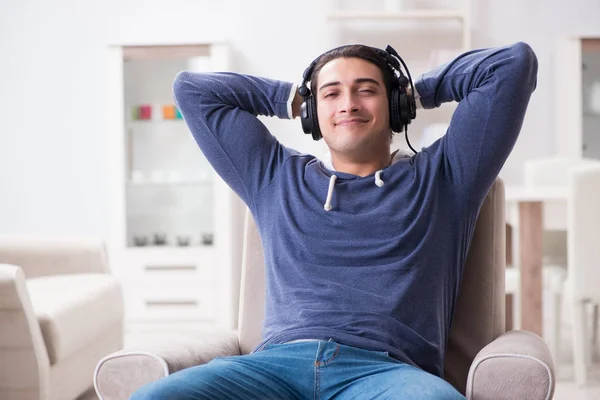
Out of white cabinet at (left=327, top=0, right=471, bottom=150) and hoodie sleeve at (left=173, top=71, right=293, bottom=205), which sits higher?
white cabinet at (left=327, top=0, right=471, bottom=150)

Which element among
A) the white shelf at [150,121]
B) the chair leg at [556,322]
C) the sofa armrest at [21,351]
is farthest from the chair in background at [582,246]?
the white shelf at [150,121]

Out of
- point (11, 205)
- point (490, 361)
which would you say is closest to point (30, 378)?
point (490, 361)

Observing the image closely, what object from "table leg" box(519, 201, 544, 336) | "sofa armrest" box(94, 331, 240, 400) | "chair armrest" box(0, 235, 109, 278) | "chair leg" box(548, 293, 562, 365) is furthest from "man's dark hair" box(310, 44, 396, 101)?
"chair leg" box(548, 293, 562, 365)

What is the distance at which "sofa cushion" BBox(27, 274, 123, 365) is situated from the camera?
2600 mm

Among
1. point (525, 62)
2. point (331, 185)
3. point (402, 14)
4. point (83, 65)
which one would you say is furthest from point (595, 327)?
point (83, 65)

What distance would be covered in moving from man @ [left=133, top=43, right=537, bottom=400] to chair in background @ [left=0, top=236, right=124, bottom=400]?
940mm

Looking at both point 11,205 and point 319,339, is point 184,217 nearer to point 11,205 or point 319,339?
point 11,205

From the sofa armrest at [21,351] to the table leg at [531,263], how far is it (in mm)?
1900

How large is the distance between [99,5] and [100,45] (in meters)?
0.25

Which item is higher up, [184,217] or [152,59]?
[152,59]

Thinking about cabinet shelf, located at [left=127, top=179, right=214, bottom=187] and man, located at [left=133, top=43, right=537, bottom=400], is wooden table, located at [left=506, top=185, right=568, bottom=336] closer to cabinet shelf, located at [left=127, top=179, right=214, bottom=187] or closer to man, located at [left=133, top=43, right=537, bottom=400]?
man, located at [left=133, top=43, right=537, bottom=400]

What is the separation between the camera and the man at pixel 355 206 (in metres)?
1.59

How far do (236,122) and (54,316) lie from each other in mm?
1084

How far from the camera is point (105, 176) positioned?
5078 mm
